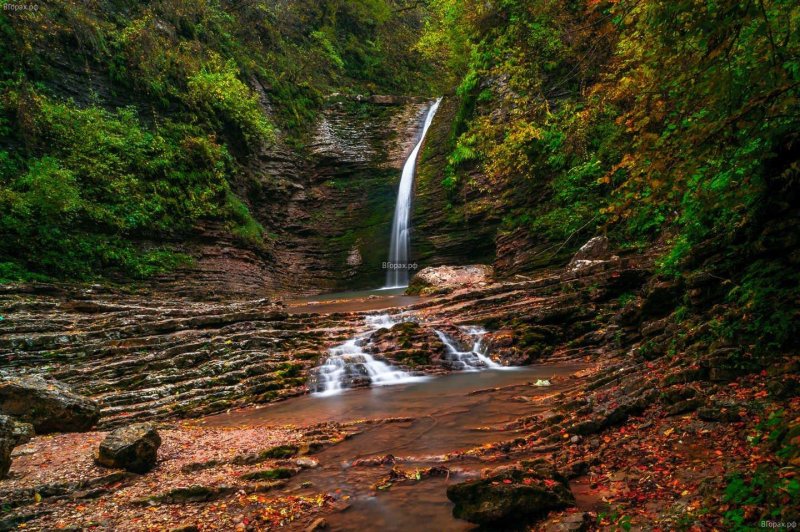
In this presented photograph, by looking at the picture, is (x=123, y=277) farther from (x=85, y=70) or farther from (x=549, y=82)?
(x=549, y=82)

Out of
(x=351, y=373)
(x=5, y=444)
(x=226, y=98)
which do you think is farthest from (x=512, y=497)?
(x=226, y=98)

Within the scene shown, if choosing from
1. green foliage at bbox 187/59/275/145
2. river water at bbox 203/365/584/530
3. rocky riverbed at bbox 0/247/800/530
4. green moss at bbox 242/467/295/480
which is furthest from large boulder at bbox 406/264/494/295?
green foliage at bbox 187/59/275/145

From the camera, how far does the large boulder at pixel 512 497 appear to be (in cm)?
343

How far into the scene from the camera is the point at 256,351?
10617 millimetres

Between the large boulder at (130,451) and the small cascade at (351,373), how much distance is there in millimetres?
4168

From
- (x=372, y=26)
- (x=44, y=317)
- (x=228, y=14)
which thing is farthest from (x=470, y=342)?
(x=372, y=26)

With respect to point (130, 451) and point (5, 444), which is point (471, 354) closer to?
point (130, 451)

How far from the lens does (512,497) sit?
346 cm

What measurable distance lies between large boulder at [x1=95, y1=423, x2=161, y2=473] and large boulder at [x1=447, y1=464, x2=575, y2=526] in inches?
159

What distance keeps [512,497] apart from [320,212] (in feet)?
79.3

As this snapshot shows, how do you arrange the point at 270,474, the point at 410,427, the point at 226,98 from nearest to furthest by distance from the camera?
the point at 270,474 < the point at 410,427 < the point at 226,98

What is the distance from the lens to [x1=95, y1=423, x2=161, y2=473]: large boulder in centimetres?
531

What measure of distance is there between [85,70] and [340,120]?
1543cm

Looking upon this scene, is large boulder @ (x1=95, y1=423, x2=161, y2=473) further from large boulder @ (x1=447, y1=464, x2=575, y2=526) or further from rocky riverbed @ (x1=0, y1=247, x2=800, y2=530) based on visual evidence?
large boulder @ (x1=447, y1=464, x2=575, y2=526)
